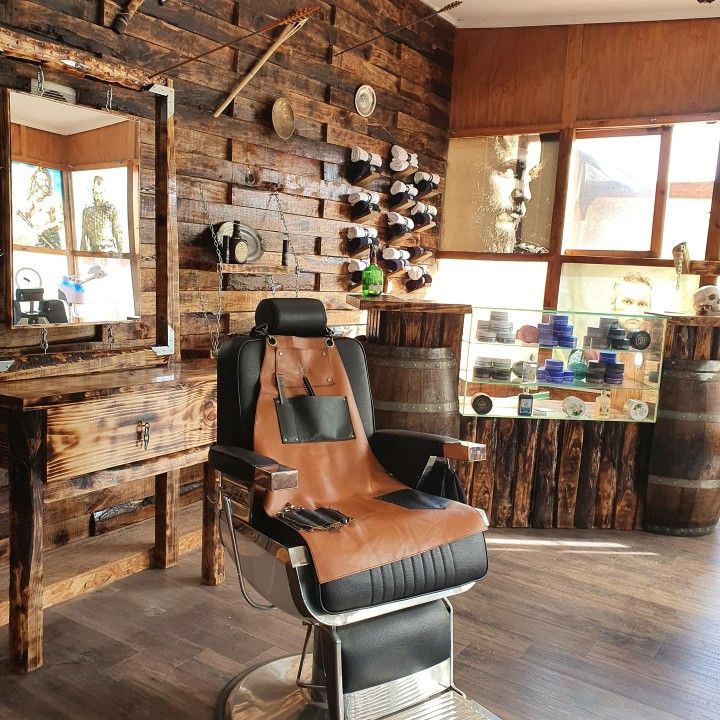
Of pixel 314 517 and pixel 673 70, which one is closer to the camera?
pixel 314 517

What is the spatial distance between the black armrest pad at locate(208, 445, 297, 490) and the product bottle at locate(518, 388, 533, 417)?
2010 millimetres

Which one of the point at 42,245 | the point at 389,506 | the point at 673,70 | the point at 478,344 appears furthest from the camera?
the point at 673,70

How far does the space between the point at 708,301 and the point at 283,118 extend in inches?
101

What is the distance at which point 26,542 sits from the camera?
2.21 meters

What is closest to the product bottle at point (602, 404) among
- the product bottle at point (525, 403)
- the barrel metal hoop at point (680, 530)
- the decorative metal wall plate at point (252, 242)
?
the product bottle at point (525, 403)

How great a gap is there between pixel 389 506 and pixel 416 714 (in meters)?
0.57

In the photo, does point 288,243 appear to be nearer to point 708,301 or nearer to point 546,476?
point 546,476

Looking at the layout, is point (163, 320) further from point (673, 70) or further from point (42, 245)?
point (673, 70)

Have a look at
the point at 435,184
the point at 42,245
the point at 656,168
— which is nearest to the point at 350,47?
the point at 435,184

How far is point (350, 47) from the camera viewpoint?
14.1ft

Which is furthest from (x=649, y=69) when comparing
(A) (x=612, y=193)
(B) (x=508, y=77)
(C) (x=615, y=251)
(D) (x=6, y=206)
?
(D) (x=6, y=206)

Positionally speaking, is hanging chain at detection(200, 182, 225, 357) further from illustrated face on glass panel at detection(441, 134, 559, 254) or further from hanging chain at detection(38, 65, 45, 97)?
illustrated face on glass panel at detection(441, 134, 559, 254)

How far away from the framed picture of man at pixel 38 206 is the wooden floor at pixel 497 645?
4.50 feet

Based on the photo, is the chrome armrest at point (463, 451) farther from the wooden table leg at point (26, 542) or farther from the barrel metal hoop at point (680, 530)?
the barrel metal hoop at point (680, 530)
